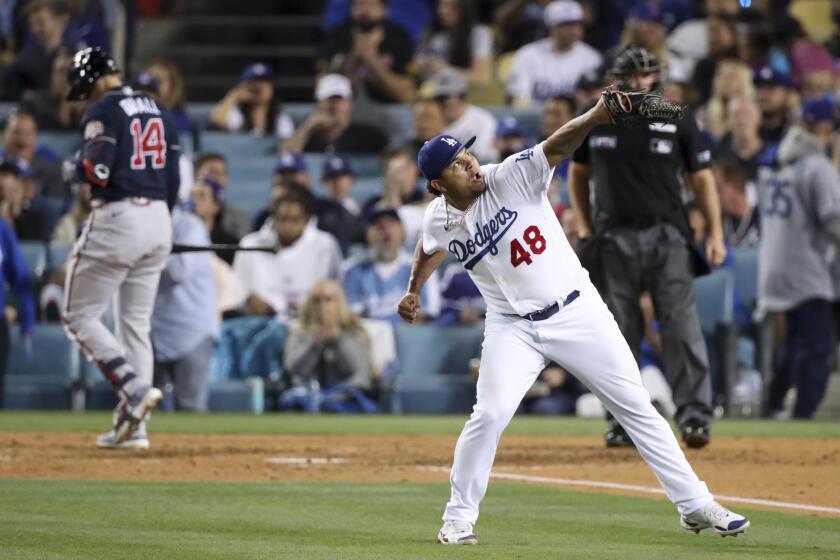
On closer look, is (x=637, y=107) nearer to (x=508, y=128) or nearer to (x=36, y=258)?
(x=508, y=128)

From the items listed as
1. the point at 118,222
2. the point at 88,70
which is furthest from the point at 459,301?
the point at 88,70

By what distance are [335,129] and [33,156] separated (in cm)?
319

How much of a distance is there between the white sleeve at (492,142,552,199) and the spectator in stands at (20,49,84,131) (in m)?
11.8


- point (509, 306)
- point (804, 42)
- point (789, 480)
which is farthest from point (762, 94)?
point (509, 306)

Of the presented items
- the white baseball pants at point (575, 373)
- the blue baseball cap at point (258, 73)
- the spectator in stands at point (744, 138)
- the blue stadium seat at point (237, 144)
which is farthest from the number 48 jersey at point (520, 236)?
the blue stadium seat at point (237, 144)

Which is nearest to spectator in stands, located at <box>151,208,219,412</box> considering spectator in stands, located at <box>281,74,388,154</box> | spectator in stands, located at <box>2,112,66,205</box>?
spectator in stands, located at <box>2,112,66,205</box>

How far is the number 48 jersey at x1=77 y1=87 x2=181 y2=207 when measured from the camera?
32.1 ft

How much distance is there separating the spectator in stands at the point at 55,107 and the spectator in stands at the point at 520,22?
519cm

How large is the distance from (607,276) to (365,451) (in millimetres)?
1968

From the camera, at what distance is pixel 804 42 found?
1772 centimetres

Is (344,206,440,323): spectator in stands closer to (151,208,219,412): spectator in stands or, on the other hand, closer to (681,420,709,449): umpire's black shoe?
(151,208,219,412): spectator in stands

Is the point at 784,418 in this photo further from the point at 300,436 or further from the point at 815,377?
the point at 300,436

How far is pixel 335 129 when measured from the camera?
1723 cm

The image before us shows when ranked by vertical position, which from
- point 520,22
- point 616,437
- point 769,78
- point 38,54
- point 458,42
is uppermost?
point 520,22
